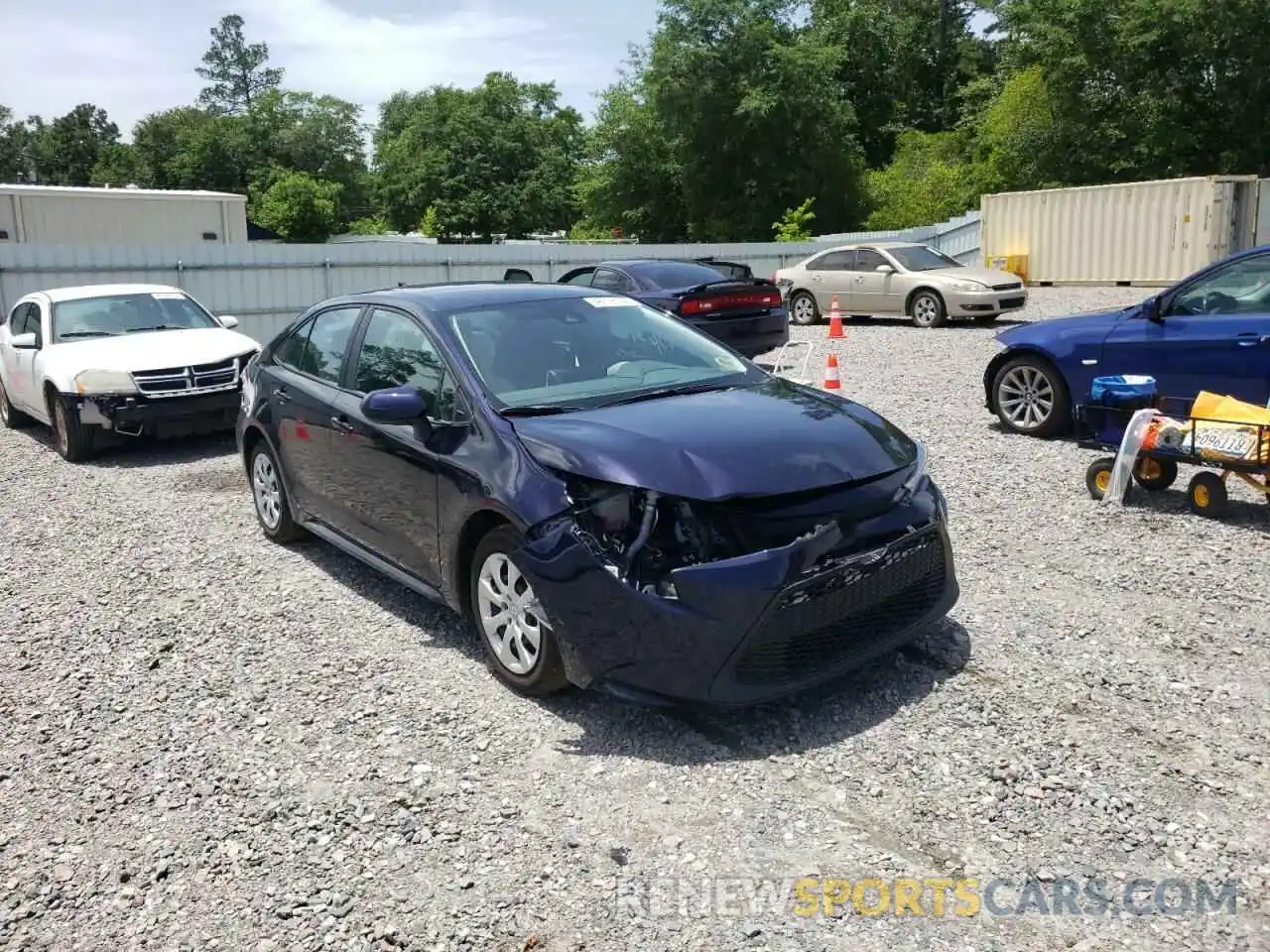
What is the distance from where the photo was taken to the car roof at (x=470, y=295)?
5453 millimetres

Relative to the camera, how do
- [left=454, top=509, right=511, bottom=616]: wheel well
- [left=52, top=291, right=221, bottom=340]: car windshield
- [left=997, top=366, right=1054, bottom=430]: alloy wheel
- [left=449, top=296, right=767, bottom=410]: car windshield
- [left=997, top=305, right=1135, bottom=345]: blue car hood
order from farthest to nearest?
[left=52, top=291, right=221, bottom=340]: car windshield < [left=997, top=366, right=1054, bottom=430]: alloy wheel < [left=997, top=305, right=1135, bottom=345]: blue car hood < [left=449, top=296, right=767, bottom=410]: car windshield < [left=454, top=509, right=511, bottom=616]: wheel well

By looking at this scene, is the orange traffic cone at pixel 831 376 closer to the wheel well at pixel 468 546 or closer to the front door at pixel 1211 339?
the front door at pixel 1211 339

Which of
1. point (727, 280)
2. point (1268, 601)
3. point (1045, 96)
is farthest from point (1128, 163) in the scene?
point (1268, 601)

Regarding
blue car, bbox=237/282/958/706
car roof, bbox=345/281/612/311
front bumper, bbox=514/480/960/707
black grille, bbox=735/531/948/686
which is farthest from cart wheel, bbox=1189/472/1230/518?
car roof, bbox=345/281/612/311

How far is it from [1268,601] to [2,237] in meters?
23.4

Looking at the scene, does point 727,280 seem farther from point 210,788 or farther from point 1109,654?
point 210,788

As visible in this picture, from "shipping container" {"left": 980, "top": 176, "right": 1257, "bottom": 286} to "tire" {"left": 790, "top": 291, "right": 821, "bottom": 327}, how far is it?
345 inches

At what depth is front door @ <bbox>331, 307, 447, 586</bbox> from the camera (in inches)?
194

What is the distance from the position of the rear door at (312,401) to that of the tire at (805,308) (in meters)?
15.2

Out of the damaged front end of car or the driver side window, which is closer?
the damaged front end of car

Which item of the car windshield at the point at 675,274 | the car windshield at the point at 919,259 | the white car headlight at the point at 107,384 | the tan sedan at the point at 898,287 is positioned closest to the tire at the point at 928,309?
the tan sedan at the point at 898,287

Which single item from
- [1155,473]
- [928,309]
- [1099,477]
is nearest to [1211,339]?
[1155,473]

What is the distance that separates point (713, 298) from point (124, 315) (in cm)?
676

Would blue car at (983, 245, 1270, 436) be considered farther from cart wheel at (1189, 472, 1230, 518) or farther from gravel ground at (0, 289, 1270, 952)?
gravel ground at (0, 289, 1270, 952)
